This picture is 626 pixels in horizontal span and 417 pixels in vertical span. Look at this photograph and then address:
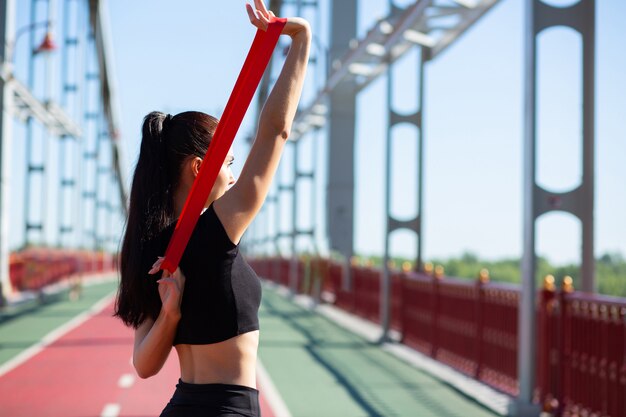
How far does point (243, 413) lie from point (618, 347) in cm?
495

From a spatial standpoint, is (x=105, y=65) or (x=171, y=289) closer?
(x=171, y=289)

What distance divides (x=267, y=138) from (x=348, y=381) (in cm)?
825

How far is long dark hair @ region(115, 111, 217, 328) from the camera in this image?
7.29ft

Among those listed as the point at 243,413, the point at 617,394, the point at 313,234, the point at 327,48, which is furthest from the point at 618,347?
the point at 313,234

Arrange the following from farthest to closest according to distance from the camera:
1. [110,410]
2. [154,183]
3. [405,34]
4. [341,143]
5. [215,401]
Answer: [341,143]
[405,34]
[110,410]
[154,183]
[215,401]

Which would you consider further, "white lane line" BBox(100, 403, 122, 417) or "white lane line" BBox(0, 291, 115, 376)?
"white lane line" BBox(0, 291, 115, 376)

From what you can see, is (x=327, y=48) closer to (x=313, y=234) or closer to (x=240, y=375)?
(x=313, y=234)

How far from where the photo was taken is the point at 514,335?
9.02 m

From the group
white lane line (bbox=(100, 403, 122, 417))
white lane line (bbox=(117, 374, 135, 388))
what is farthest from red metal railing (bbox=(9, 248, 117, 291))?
white lane line (bbox=(100, 403, 122, 417))

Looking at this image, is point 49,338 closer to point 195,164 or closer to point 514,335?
point 514,335

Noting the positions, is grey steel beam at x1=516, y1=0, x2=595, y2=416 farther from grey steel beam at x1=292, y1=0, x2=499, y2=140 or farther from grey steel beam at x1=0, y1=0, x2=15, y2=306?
grey steel beam at x1=0, y1=0, x2=15, y2=306

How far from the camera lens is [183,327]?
2133 mm

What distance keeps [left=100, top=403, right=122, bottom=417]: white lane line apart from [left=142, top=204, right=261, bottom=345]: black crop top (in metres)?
5.94

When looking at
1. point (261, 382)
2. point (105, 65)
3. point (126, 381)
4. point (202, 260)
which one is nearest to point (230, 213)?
point (202, 260)
